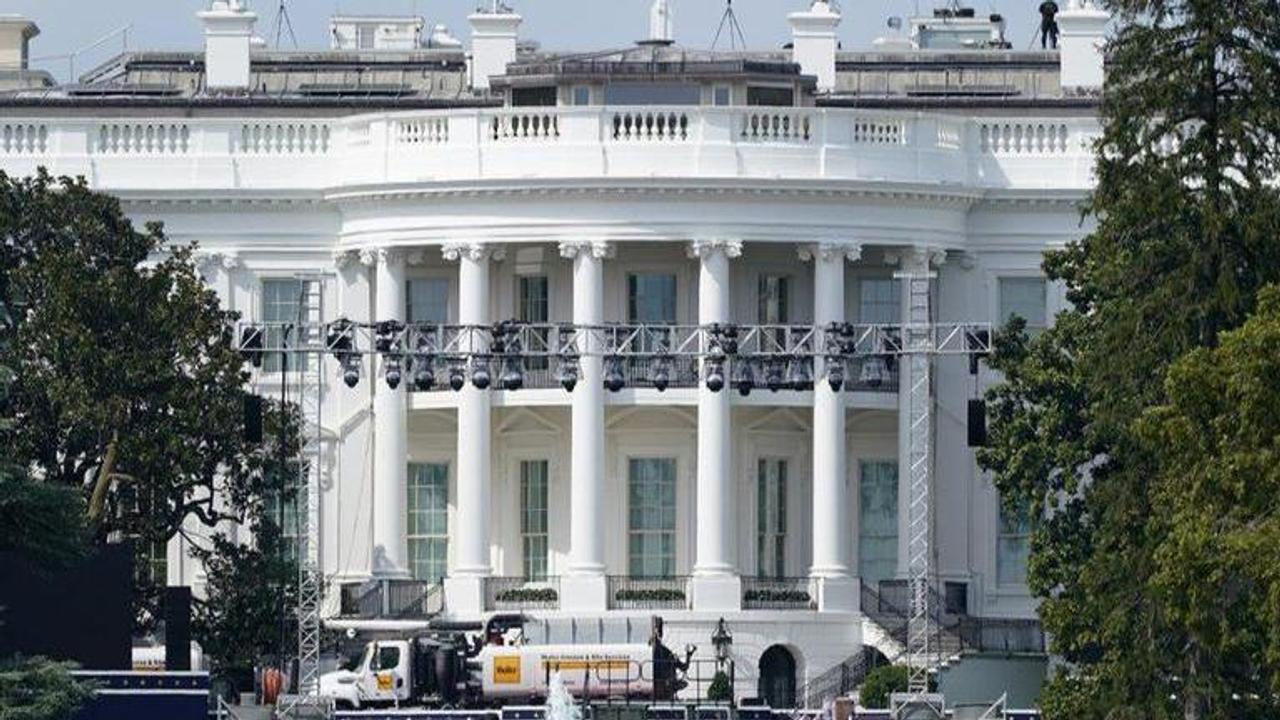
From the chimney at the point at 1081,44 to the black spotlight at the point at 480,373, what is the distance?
20.8m

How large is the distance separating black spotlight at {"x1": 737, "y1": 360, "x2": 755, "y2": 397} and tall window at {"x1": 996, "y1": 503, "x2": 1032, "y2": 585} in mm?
7383

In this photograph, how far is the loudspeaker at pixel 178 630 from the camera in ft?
452

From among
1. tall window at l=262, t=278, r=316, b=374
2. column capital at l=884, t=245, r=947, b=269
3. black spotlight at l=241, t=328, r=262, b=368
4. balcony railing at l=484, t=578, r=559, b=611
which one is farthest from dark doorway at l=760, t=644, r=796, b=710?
black spotlight at l=241, t=328, r=262, b=368

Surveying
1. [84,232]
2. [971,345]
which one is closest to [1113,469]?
[971,345]

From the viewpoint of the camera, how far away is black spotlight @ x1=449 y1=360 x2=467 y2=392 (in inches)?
5753

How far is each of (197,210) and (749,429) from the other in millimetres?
12153

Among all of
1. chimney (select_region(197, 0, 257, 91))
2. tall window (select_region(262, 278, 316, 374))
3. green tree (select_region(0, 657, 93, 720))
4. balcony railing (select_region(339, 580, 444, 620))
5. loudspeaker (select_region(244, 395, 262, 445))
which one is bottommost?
green tree (select_region(0, 657, 93, 720))

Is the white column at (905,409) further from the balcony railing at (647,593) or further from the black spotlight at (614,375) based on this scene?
the black spotlight at (614,375)

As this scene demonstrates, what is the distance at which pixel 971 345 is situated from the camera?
145 m

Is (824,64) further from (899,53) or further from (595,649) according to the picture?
(595,649)

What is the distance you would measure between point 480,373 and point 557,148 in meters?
11.8

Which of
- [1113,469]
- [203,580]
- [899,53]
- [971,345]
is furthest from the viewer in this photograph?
[899,53]

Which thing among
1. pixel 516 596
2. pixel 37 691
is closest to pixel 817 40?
pixel 516 596

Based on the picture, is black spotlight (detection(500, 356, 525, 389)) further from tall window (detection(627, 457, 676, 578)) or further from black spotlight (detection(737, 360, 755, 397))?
tall window (detection(627, 457, 676, 578))
